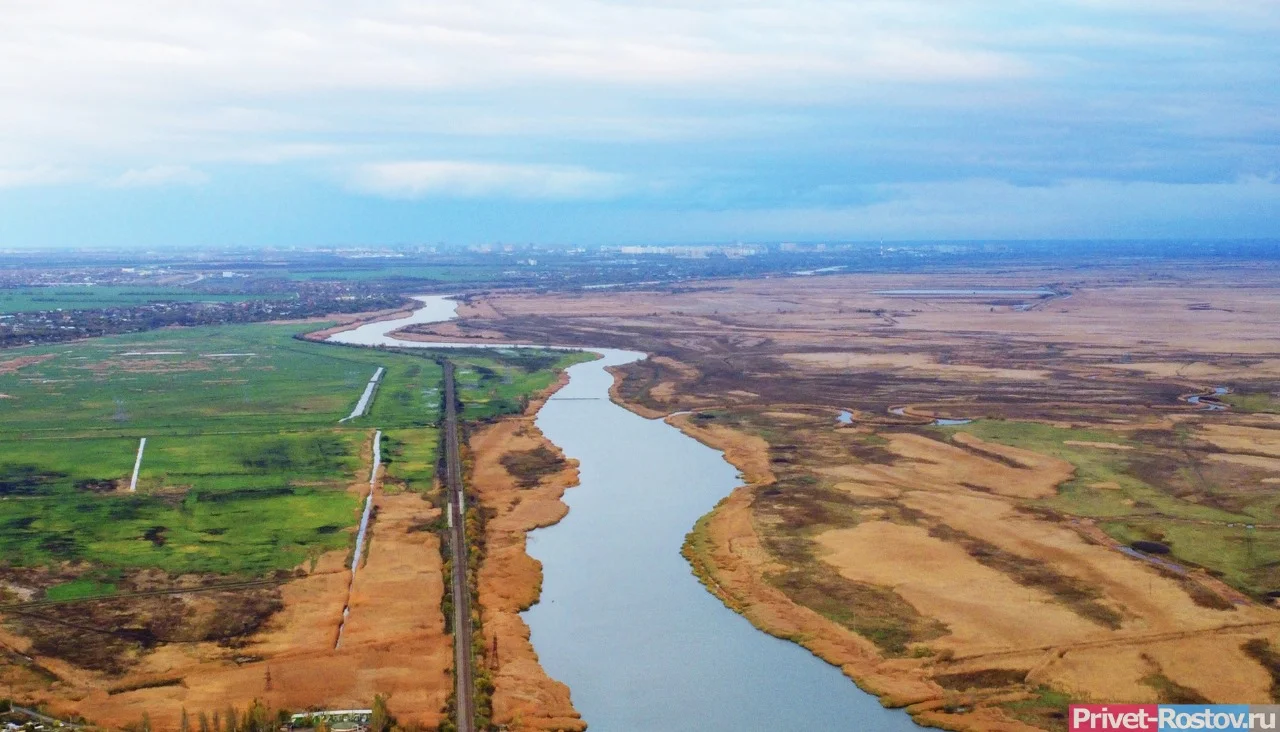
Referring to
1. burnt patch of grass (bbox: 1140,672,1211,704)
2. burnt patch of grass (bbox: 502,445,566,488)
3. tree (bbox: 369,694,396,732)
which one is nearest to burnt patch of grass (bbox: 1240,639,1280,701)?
burnt patch of grass (bbox: 1140,672,1211,704)

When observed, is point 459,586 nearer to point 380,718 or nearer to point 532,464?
point 380,718

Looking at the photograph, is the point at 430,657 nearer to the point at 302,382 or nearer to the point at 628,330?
the point at 302,382

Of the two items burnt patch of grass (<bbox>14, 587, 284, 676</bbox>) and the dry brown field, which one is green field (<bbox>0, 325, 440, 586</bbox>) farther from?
the dry brown field

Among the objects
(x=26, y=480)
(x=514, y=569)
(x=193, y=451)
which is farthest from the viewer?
(x=193, y=451)

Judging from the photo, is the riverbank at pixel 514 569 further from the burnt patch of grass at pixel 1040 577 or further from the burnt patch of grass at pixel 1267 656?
the burnt patch of grass at pixel 1267 656

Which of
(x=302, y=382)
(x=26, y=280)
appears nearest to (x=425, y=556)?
(x=302, y=382)

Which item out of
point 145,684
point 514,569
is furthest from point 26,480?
point 145,684
